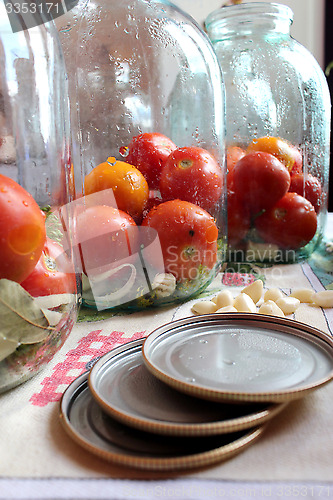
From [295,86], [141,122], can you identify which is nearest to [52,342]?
[141,122]

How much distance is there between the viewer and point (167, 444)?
0.85 feet

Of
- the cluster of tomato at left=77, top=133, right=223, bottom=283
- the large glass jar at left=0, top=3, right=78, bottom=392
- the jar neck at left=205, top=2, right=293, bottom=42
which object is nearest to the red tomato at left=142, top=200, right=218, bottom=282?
the cluster of tomato at left=77, top=133, right=223, bottom=283

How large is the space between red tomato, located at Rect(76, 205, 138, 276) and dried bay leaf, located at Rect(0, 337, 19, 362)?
176 mm

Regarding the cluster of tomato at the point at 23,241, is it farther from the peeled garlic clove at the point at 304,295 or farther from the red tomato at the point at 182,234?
the peeled garlic clove at the point at 304,295

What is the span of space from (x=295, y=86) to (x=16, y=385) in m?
A: 0.65

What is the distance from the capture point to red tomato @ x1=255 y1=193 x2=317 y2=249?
0.73 meters

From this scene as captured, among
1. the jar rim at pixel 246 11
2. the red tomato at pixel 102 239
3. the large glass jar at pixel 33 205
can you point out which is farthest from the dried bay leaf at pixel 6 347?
the jar rim at pixel 246 11

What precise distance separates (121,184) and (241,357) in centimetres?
25

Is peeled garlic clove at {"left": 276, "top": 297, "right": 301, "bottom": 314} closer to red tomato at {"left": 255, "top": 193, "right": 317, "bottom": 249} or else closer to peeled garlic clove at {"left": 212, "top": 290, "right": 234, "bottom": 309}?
peeled garlic clove at {"left": 212, "top": 290, "right": 234, "bottom": 309}

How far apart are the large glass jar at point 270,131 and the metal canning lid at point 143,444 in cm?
50

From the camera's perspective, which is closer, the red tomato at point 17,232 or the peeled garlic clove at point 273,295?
the red tomato at point 17,232

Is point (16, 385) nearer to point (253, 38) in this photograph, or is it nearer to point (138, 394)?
point (138, 394)

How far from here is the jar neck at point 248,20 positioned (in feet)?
2.51

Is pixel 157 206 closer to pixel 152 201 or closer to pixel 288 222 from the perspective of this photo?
pixel 152 201
